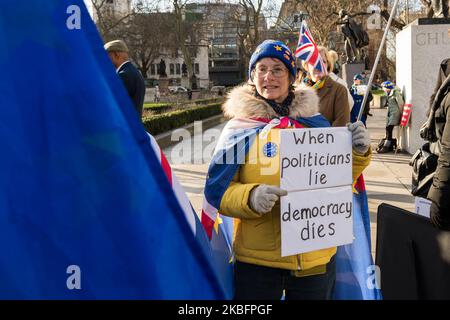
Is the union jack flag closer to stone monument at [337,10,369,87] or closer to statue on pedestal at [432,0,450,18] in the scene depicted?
statue on pedestal at [432,0,450,18]

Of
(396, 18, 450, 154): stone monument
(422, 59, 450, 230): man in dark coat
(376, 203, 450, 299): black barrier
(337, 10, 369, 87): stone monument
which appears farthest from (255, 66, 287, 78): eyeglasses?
(337, 10, 369, 87): stone monument

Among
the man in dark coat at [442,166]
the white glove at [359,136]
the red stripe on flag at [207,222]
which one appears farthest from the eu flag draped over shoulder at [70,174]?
the man in dark coat at [442,166]

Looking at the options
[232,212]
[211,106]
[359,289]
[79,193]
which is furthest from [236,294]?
[211,106]

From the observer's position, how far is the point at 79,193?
1.20 m

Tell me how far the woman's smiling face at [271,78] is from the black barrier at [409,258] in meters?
1.03

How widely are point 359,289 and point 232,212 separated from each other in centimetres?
94

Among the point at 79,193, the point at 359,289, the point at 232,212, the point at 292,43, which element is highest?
the point at 292,43

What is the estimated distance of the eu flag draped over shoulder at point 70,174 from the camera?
1.19 metres

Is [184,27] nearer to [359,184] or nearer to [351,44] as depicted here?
[351,44]

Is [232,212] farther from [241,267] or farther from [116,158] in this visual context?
[116,158]

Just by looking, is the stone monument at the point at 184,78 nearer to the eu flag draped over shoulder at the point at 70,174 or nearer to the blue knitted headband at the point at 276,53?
the blue knitted headband at the point at 276,53

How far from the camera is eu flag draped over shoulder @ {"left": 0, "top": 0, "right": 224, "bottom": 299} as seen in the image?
3.89 ft

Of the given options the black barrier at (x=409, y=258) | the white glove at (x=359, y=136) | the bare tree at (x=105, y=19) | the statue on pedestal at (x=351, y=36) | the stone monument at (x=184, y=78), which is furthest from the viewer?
the stone monument at (x=184, y=78)
